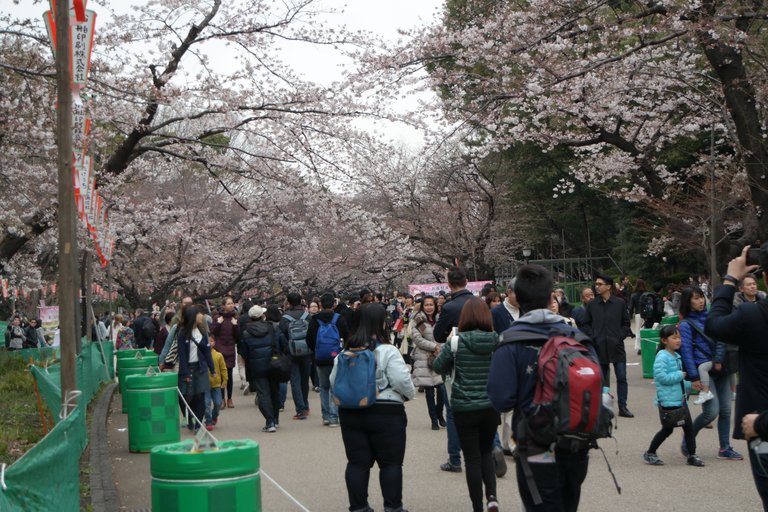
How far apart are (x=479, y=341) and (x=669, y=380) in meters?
2.59

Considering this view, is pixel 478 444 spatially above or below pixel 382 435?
below

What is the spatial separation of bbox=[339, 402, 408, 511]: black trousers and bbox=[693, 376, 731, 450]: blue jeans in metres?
3.53

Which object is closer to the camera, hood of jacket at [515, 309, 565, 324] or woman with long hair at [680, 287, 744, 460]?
hood of jacket at [515, 309, 565, 324]

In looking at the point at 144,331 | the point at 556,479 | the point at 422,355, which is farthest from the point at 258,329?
the point at 144,331

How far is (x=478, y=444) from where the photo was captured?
708 centimetres

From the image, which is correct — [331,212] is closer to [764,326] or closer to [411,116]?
[411,116]

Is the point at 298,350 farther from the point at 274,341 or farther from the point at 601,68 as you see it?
the point at 601,68

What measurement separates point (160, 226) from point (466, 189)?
15212 mm

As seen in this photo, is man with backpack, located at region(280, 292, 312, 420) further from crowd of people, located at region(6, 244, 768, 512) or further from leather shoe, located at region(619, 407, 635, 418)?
leather shoe, located at region(619, 407, 635, 418)

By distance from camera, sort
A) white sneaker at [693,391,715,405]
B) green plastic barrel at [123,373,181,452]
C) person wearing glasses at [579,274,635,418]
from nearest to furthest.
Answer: white sneaker at [693,391,715,405] < green plastic barrel at [123,373,181,452] < person wearing glasses at [579,274,635,418]

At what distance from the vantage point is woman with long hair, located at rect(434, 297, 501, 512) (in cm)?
696

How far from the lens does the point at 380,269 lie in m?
45.7

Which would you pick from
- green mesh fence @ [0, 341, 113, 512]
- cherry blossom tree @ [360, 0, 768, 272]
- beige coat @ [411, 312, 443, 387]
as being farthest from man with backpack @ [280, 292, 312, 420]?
green mesh fence @ [0, 341, 113, 512]

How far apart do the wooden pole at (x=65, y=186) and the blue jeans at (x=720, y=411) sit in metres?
5.70
